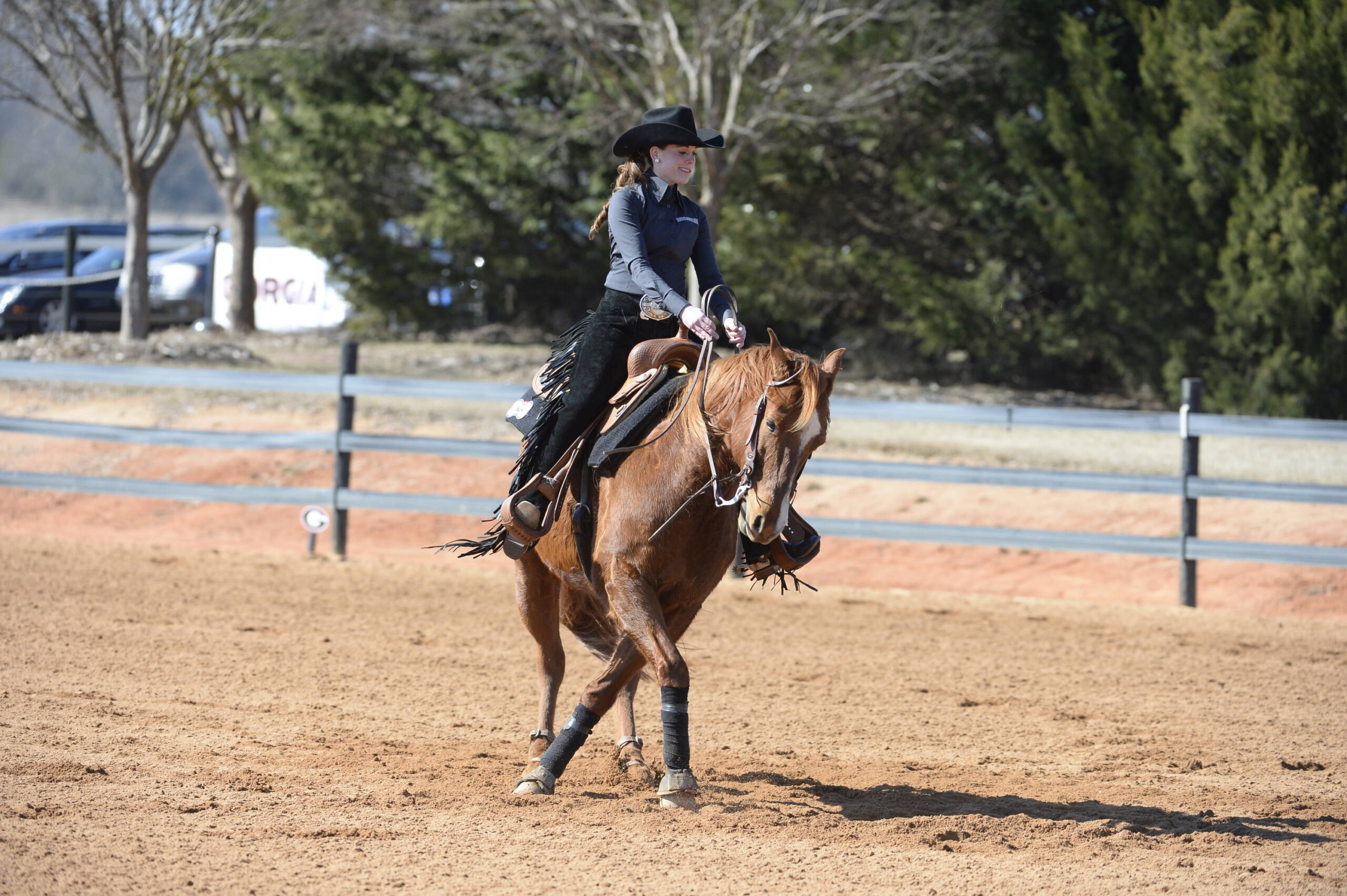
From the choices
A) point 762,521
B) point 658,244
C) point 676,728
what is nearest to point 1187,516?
point 658,244

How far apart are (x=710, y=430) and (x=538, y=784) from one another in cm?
152

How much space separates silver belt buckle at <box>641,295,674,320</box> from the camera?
4.93 m

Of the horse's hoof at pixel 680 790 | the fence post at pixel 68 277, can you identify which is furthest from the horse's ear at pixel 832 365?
the fence post at pixel 68 277

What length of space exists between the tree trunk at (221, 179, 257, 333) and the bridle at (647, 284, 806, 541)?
19621 mm

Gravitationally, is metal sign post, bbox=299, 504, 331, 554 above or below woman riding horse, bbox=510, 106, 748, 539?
below

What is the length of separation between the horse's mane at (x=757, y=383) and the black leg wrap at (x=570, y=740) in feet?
3.85

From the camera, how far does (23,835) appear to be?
4.19 m

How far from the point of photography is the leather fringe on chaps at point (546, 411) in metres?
5.30

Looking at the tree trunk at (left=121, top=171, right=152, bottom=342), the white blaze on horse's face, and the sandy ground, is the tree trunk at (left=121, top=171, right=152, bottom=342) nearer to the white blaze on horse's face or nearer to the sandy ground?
the sandy ground

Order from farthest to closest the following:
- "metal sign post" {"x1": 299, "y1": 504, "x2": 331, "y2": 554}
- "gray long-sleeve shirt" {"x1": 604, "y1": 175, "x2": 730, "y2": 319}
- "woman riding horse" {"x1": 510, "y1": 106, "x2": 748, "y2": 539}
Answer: "metal sign post" {"x1": 299, "y1": 504, "x2": 331, "y2": 554} < "woman riding horse" {"x1": 510, "y1": 106, "x2": 748, "y2": 539} < "gray long-sleeve shirt" {"x1": 604, "y1": 175, "x2": 730, "y2": 319}

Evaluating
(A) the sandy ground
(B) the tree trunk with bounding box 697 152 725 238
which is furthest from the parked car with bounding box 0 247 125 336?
(A) the sandy ground

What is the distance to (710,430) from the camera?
15.4 feet

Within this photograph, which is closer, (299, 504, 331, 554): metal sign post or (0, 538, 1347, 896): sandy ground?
(0, 538, 1347, 896): sandy ground

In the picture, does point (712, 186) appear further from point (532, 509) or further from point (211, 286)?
point (532, 509)
